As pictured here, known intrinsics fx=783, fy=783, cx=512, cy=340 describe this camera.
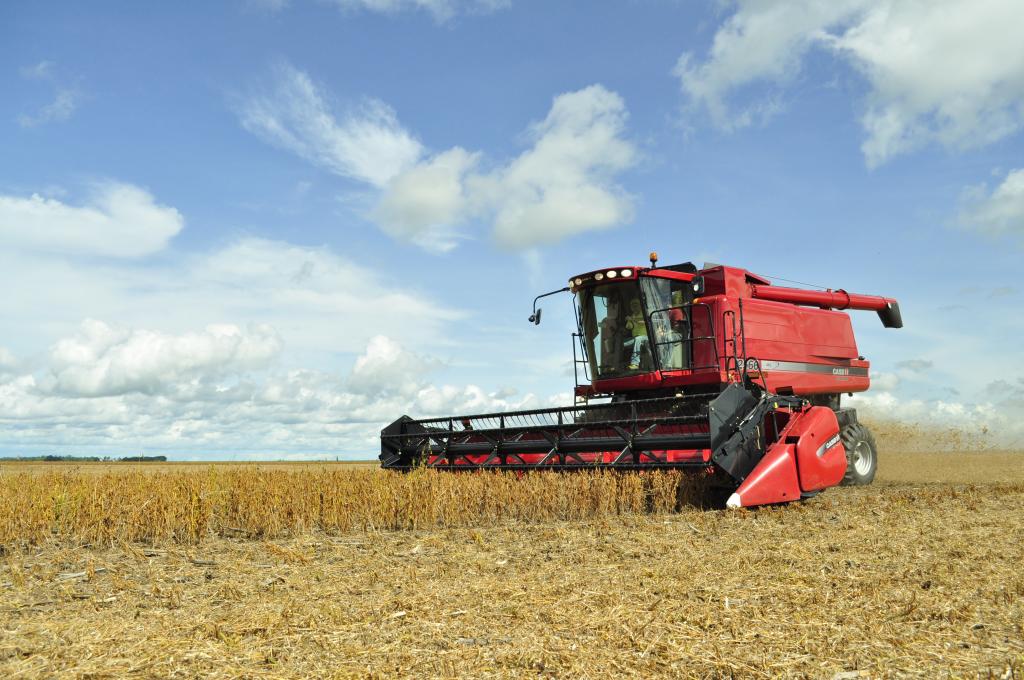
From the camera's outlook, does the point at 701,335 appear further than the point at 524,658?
Yes

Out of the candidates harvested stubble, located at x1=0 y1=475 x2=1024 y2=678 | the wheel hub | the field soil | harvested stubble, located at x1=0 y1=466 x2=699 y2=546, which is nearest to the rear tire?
the wheel hub

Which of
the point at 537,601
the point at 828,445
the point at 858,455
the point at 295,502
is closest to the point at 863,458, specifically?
the point at 858,455

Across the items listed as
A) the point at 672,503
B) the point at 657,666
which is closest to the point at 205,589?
the point at 657,666

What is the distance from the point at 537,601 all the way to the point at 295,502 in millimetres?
3778

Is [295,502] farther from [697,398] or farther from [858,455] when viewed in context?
[858,455]

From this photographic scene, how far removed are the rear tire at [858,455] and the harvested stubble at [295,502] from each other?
363 cm

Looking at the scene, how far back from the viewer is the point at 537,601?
160 inches

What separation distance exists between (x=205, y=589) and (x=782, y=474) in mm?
5171

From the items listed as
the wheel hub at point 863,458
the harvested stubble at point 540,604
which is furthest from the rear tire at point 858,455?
the harvested stubble at point 540,604

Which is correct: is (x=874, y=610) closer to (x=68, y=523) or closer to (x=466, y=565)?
(x=466, y=565)

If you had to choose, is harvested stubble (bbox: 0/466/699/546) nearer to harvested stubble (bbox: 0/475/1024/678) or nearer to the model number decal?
harvested stubble (bbox: 0/475/1024/678)

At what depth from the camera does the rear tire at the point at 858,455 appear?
10125mm

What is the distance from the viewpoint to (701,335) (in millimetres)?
9734

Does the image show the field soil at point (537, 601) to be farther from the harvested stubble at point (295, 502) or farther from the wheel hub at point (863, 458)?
the wheel hub at point (863, 458)
